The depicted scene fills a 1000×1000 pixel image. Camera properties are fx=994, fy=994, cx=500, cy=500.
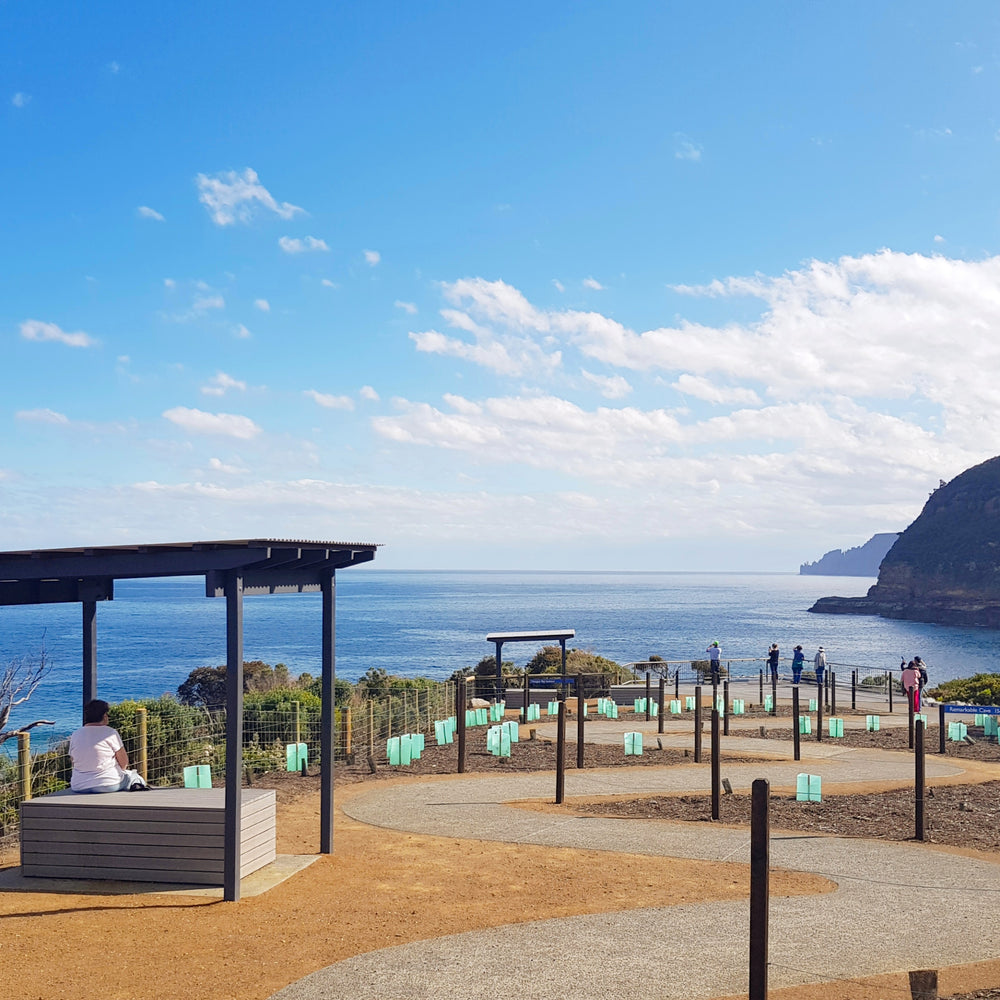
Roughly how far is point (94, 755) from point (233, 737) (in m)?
1.72

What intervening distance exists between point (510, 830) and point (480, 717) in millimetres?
11786

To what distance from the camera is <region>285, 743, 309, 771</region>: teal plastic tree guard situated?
51.4ft

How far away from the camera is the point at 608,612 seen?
17538 cm

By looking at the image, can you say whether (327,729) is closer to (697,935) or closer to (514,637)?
(697,935)

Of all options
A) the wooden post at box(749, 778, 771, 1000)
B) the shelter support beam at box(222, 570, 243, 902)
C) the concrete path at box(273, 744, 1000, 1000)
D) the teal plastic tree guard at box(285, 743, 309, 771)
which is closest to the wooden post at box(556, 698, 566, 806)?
the concrete path at box(273, 744, 1000, 1000)

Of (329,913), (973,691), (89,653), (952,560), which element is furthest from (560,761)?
(952,560)

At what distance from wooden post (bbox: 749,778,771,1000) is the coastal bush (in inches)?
1103

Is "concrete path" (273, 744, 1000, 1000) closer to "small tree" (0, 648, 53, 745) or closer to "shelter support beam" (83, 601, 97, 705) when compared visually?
"shelter support beam" (83, 601, 97, 705)

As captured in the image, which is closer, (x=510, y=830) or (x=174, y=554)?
(x=174, y=554)

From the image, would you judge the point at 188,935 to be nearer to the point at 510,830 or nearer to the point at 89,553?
the point at 89,553

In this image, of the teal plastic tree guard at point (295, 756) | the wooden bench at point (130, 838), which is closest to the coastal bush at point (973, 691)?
the teal plastic tree guard at point (295, 756)

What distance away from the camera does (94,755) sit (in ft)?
31.0

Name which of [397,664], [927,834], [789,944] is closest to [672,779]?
[927,834]

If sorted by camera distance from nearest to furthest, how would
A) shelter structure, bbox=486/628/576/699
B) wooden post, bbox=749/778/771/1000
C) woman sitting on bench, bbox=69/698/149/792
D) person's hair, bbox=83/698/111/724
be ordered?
1. wooden post, bbox=749/778/771/1000
2. person's hair, bbox=83/698/111/724
3. woman sitting on bench, bbox=69/698/149/792
4. shelter structure, bbox=486/628/576/699
